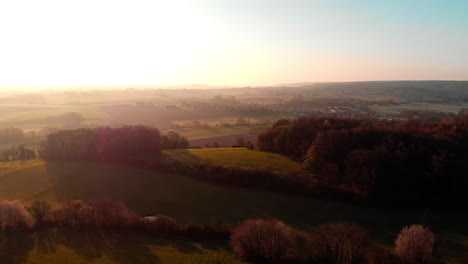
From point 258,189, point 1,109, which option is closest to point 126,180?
point 258,189

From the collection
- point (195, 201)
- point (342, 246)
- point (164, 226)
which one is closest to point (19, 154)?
point (195, 201)

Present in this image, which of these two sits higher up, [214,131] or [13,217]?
[214,131]

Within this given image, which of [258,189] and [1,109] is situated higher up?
[1,109]

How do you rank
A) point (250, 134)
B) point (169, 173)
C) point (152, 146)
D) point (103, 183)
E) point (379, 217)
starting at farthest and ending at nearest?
1. point (250, 134)
2. point (152, 146)
3. point (169, 173)
4. point (103, 183)
5. point (379, 217)

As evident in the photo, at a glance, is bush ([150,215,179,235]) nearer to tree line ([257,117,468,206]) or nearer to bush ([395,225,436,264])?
bush ([395,225,436,264])

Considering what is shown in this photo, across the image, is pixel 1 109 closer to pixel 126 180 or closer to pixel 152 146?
pixel 152 146

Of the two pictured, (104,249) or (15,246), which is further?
(15,246)

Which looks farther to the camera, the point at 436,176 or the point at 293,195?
the point at 293,195

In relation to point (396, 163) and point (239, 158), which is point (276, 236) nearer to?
point (396, 163)
